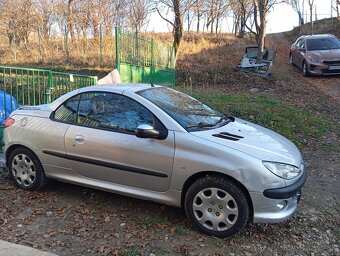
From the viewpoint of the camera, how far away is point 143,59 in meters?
13.2

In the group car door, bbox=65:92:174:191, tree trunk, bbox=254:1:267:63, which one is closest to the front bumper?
car door, bbox=65:92:174:191

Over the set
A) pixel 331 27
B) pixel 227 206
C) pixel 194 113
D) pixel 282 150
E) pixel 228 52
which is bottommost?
pixel 227 206

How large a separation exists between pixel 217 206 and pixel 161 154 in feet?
2.61

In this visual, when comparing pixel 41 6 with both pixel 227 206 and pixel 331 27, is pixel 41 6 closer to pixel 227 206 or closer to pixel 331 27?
pixel 331 27

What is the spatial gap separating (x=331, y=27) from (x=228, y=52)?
10.7 meters

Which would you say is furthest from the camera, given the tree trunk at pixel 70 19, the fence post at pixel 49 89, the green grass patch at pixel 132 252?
the tree trunk at pixel 70 19

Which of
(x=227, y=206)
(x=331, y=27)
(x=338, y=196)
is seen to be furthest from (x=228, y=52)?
(x=227, y=206)

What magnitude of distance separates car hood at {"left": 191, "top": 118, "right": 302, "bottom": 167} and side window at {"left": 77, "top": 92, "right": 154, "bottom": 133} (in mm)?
691

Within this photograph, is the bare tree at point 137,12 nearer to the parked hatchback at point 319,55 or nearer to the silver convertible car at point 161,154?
the parked hatchback at point 319,55

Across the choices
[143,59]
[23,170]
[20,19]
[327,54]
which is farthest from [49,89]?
[20,19]

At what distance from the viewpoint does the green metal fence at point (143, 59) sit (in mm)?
11164

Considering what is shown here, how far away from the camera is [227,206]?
373 cm

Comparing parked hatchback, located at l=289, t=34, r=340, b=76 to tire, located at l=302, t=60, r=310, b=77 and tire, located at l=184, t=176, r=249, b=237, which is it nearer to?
tire, located at l=302, t=60, r=310, b=77

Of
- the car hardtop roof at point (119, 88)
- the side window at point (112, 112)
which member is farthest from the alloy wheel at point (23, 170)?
the car hardtop roof at point (119, 88)
